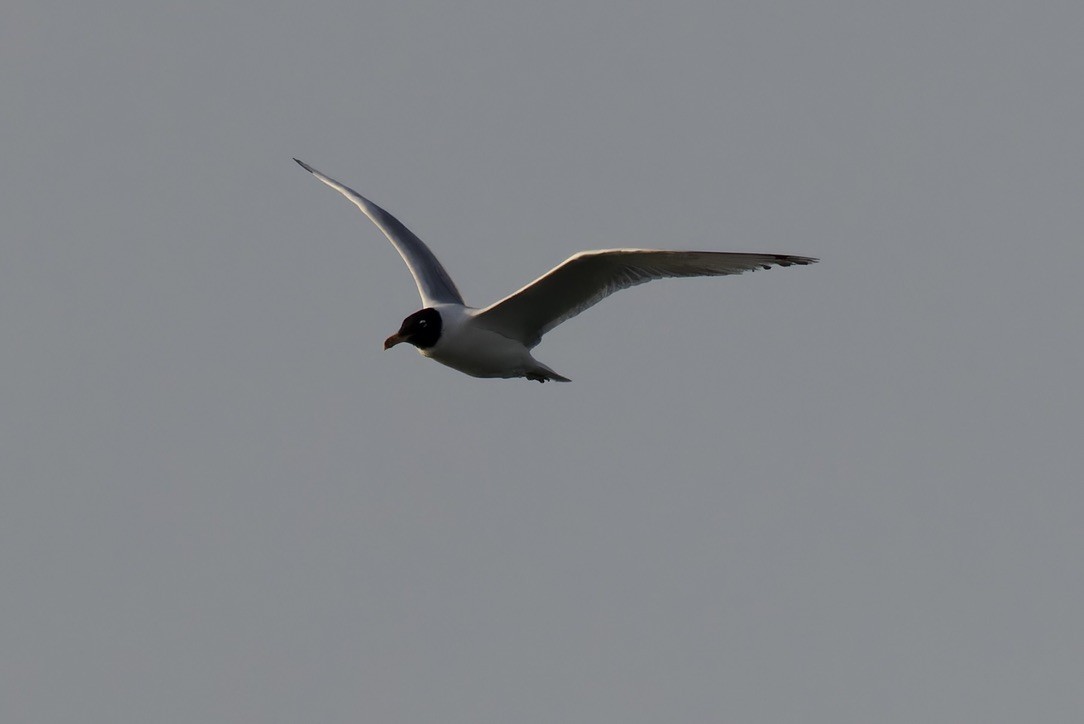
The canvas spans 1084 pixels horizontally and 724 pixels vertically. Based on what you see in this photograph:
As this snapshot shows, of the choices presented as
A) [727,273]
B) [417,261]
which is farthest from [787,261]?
[417,261]

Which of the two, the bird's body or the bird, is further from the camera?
the bird's body

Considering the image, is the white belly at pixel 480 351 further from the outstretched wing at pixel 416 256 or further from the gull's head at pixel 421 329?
the outstretched wing at pixel 416 256

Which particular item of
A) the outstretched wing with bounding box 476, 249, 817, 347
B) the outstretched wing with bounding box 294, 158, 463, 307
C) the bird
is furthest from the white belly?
the outstretched wing with bounding box 294, 158, 463, 307

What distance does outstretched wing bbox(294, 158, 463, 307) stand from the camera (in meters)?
18.0

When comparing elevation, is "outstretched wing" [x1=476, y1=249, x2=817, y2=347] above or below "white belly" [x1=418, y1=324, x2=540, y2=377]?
above

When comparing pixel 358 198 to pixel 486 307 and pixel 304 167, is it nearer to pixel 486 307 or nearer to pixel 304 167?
pixel 304 167

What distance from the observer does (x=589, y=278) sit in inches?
612

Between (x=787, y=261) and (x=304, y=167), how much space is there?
945 centimetres

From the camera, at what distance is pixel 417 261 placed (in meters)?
18.8

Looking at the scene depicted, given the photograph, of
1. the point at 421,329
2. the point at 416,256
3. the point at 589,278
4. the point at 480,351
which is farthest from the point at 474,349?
the point at 416,256

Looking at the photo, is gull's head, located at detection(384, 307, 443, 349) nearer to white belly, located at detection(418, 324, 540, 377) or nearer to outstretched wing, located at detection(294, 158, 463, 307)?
white belly, located at detection(418, 324, 540, 377)

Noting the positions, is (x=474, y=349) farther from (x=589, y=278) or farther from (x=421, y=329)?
(x=589, y=278)

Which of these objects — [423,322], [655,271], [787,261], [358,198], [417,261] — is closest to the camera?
[787,261]

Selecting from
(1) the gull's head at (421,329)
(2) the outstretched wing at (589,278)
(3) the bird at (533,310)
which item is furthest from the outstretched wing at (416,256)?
(2) the outstretched wing at (589,278)
